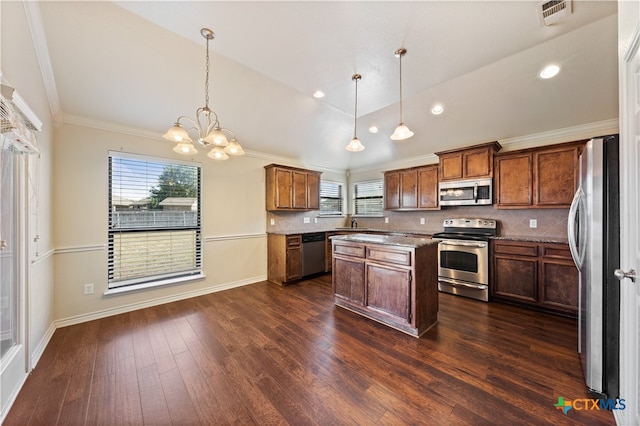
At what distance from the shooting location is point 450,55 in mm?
2656

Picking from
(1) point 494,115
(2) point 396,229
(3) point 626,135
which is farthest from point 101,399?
→ (1) point 494,115

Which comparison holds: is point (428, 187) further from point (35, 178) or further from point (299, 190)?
point (35, 178)

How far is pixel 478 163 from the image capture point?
153 inches

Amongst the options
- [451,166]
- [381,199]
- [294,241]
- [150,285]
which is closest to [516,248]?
[451,166]

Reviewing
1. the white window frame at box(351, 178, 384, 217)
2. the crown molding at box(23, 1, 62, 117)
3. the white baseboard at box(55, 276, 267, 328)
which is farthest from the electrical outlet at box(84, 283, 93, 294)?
the white window frame at box(351, 178, 384, 217)

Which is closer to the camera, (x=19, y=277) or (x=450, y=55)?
(x=19, y=277)

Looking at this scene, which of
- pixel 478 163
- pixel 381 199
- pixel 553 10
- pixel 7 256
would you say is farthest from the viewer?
pixel 381 199

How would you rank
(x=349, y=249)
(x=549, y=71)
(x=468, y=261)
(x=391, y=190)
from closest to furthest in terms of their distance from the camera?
1. (x=549, y=71)
2. (x=349, y=249)
3. (x=468, y=261)
4. (x=391, y=190)

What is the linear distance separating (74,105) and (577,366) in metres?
5.78

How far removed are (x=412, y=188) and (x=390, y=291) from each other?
2.78 meters

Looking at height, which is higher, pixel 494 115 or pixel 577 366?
pixel 494 115

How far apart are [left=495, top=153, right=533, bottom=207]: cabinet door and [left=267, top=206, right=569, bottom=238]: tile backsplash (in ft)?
1.14

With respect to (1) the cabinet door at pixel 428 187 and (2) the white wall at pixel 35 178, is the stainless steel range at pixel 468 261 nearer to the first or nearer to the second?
(1) the cabinet door at pixel 428 187

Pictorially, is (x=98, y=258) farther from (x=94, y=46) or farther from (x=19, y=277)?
(x=94, y=46)
